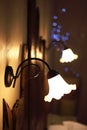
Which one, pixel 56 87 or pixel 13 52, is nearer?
pixel 56 87

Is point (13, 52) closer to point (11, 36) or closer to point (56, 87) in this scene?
point (11, 36)

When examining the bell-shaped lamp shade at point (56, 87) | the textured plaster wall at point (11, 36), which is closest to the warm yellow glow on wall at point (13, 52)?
the textured plaster wall at point (11, 36)

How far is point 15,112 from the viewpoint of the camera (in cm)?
127

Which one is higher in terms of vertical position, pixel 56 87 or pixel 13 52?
pixel 13 52

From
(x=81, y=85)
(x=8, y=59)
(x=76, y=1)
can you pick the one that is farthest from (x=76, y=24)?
(x=8, y=59)

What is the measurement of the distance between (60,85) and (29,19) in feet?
2.09

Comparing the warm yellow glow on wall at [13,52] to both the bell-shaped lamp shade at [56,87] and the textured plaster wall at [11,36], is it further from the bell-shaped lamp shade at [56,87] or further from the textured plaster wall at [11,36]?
the bell-shaped lamp shade at [56,87]

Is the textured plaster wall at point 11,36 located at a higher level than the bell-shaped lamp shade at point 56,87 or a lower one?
higher

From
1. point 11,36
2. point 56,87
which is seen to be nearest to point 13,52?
point 11,36

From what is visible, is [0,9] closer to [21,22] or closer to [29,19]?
[21,22]

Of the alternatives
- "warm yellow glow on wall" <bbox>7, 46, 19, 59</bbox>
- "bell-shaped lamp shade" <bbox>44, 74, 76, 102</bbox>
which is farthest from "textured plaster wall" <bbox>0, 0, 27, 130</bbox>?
"bell-shaped lamp shade" <bbox>44, 74, 76, 102</bbox>

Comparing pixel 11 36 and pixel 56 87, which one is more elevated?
pixel 11 36

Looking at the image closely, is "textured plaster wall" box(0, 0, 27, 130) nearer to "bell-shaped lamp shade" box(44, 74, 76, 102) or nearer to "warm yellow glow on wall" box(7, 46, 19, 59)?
"warm yellow glow on wall" box(7, 46, 19, 59)

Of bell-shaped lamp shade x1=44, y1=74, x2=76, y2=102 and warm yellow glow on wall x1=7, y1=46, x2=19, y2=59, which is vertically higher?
warm yellow glow on wall x1=7, y1=46, x2=19, y2=59
